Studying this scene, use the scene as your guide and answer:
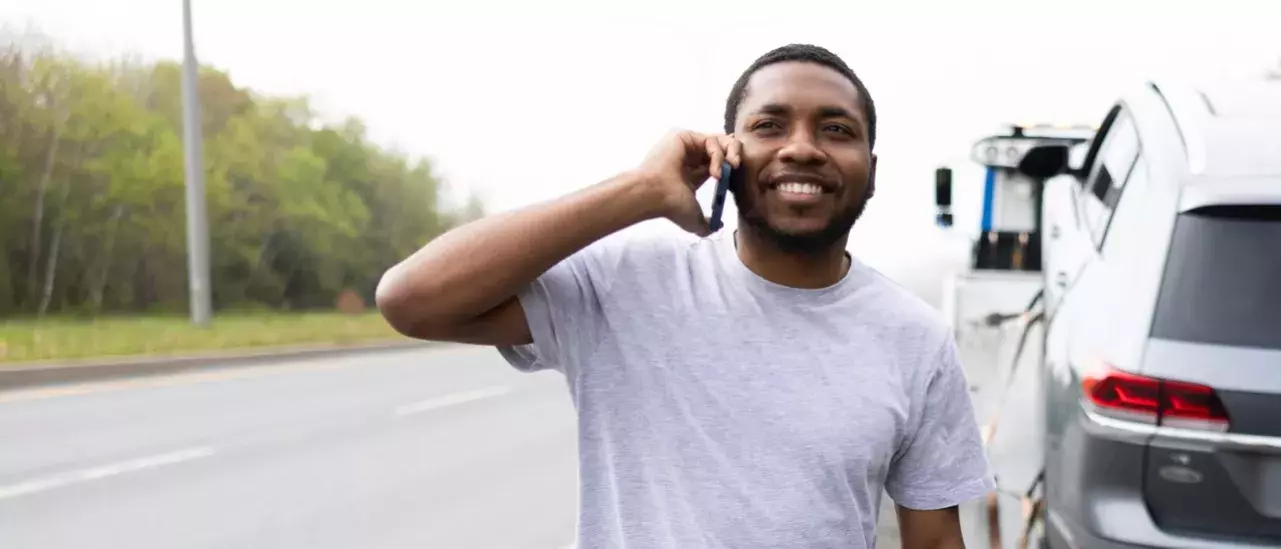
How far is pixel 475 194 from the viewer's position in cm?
5522

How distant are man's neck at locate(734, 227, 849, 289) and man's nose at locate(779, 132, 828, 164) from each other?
13 centimetres

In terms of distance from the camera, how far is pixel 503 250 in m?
1.45

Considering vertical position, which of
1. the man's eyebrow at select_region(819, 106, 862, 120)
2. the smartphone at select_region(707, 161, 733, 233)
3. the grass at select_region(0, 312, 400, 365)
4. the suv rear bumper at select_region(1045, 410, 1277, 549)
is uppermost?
the man's eyebrow at select_region(819, 106, 862, 120)

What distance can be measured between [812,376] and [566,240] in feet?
1.34

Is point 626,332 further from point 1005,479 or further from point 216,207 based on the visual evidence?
point 216,207

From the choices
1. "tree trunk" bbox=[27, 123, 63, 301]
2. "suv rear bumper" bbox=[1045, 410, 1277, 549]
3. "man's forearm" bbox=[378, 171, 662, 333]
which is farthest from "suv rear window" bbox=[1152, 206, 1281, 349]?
"tree trunk" bbox=[27, 123, 63, 301]

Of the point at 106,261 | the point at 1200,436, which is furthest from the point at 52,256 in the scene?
the point at 1200,436

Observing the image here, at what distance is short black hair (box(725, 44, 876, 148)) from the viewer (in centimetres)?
161

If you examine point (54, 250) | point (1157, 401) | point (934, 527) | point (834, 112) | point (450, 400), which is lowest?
point (450, 400)

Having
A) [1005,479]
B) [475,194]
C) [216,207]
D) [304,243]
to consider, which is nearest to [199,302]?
[1005,479]

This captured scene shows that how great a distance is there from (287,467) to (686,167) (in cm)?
590

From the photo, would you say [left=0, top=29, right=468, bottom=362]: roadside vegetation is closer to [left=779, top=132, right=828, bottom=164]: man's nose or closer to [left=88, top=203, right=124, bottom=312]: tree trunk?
[left=88, top=203, right=124, bottom=312]: tree trunk

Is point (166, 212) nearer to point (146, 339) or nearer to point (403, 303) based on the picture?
point (146, 339)

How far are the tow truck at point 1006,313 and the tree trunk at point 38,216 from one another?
31.1m
